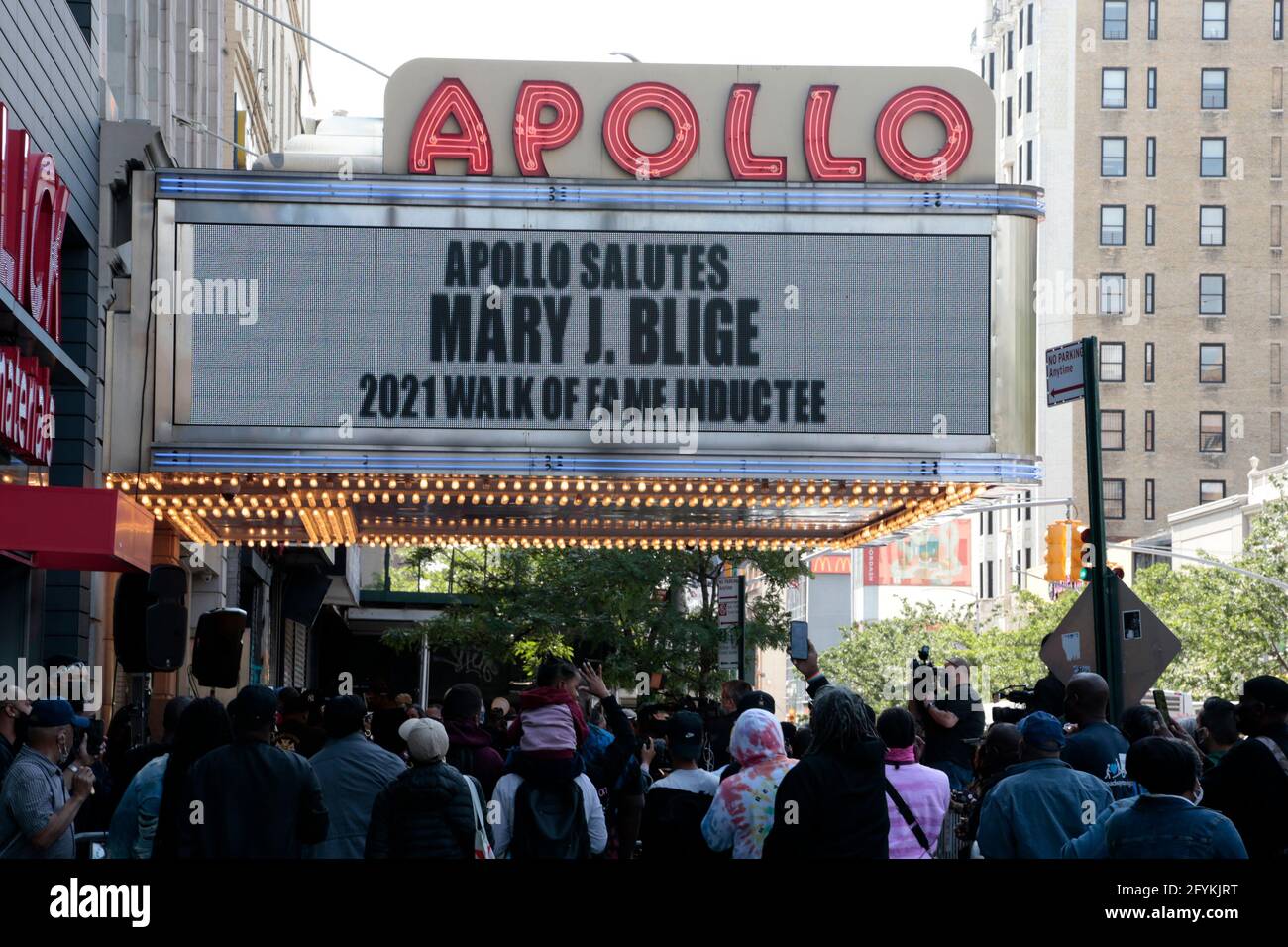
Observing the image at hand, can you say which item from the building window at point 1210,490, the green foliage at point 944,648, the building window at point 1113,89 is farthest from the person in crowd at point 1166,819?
the building window at point 1113,89

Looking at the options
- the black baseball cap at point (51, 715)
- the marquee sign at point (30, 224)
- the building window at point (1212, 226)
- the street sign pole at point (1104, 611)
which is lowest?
the black baseball cap at point (51, 715)

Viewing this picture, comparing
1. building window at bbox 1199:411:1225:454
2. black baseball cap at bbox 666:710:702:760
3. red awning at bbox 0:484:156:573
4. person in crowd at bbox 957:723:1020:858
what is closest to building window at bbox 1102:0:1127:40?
building window at bbox 1199:411:1225:454

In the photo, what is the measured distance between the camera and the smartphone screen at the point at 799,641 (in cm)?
1678

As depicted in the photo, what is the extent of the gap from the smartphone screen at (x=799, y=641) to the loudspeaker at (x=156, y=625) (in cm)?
537

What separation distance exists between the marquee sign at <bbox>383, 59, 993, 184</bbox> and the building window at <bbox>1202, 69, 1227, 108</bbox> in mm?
86580

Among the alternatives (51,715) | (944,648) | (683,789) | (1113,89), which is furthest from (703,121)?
(1113,89)

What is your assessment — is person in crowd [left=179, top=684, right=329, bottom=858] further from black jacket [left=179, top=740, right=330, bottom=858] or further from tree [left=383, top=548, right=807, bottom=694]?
tree [left=383, top=548, right=807, bottom=694]

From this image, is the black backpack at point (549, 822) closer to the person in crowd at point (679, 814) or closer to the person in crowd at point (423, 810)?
the person in crowd at point (679, 814)

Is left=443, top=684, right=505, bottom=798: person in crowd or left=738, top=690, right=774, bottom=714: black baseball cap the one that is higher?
left=738, top=690, right=774, bottom=714: black baseball cap

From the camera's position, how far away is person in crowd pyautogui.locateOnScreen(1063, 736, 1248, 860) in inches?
275

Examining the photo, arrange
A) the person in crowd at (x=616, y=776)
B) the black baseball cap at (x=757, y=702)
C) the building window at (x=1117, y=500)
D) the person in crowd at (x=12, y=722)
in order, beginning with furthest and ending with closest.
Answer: the building window at (x=1117, y=500) < the person in crowd at (x=616, y=776) < the black baseball cap at (x=757, y=702) < the person in crowd at (x=12, y=722)

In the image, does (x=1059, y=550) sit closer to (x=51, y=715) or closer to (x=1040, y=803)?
(x=1040, y=803)

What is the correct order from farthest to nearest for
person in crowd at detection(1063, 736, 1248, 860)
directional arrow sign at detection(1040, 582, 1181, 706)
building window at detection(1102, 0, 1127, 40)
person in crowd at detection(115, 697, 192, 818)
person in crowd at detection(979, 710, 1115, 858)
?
building window at detection(1102, 0, 1127, 40)
directional arrow sign at detection(1040, 582, 1181, 706)
person in crowd at detection(115, 697, 192, 818)
person in crowd at detection(979, 710, 1115, 858)
person in crowd at detection(1063, 736, 1248, 860)
